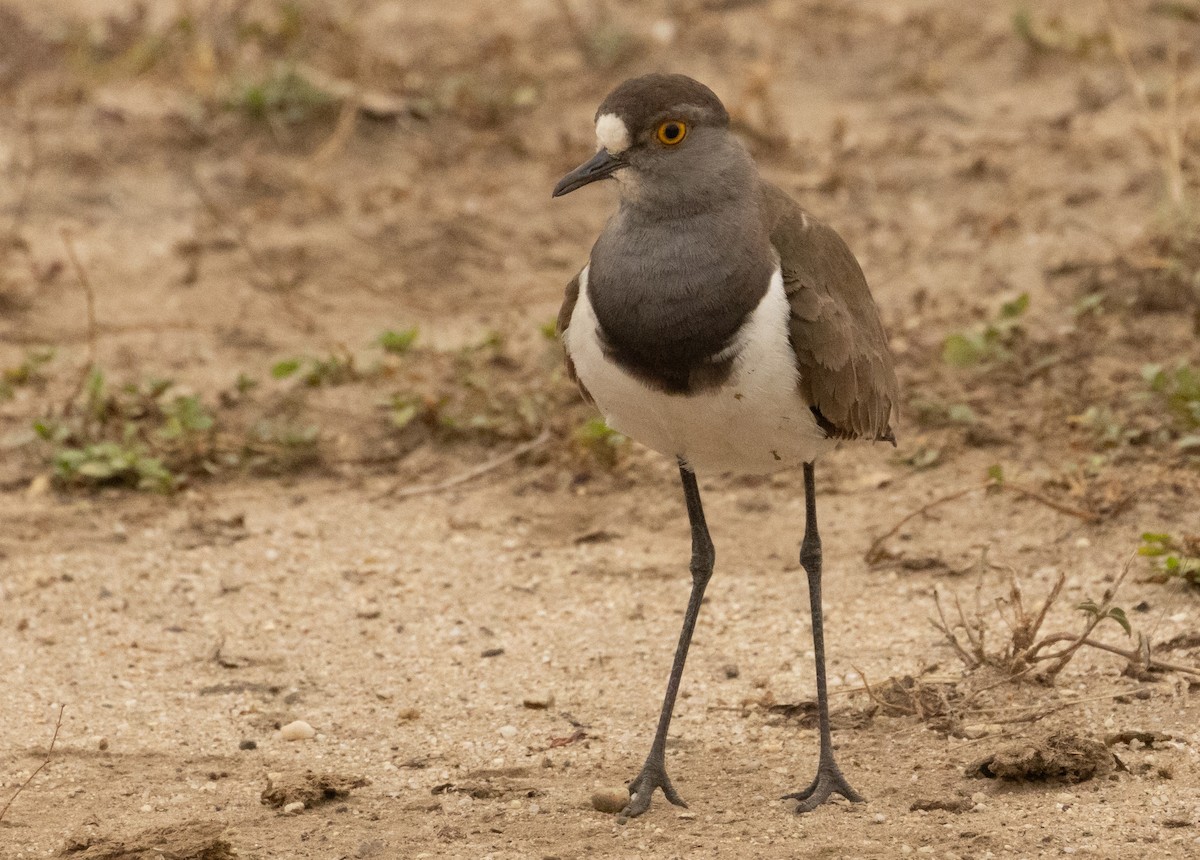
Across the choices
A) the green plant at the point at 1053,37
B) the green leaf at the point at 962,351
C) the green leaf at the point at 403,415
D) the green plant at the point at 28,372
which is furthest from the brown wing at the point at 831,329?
the green plant at the point at 1053,37

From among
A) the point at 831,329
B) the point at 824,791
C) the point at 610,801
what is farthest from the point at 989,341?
the point at 610,801

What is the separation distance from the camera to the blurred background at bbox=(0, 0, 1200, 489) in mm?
6375

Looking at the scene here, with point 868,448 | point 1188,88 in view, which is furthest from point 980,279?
point 1188,88

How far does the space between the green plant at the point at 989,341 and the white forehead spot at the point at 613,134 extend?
2674 millimetres

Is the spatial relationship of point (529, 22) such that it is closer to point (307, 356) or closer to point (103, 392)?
point (307, 356)

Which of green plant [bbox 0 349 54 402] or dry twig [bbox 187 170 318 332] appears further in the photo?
dry twig [bbox 187 170 318 332]

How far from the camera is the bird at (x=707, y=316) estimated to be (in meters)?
3.94

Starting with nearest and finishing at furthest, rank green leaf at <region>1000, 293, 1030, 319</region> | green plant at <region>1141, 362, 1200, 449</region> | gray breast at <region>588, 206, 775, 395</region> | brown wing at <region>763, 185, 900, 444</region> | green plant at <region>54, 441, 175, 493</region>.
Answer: gray breast at <region>588, 206, 775, 395</region>
brown wing at <region>763, 185, 900, 444</region>
green plant at <region>1141, 362, 1200, 449</region>
green plant at <region>54, 441, 175, 493</region>
green leaf at <region>1000, 293, 1030, 319</region>

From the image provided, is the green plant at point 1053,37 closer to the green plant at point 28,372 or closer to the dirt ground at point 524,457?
the dirt ground at point 524,457

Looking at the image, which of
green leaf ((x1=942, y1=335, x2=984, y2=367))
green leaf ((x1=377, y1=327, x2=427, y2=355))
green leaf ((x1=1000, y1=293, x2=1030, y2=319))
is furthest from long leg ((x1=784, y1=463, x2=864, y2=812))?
green leaf ((x1=377, y1=327, x2=427, y2=355))

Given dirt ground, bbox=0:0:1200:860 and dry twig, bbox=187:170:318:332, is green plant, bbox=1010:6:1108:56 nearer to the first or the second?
dirt ground, bbox=0:0:1200:860

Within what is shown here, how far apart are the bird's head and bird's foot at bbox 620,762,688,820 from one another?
143 cm

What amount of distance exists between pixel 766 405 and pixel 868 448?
90.9 inches

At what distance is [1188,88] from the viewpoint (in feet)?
26.9
